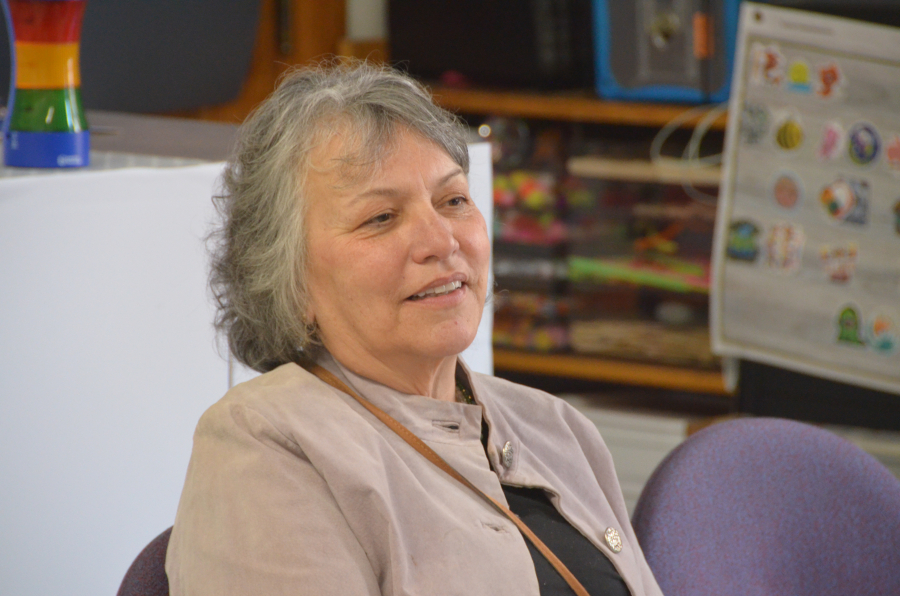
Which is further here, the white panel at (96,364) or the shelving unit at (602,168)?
the shelving unit at (602,168)

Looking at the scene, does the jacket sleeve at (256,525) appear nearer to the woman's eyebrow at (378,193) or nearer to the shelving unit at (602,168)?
the woman's eyebrow at (378,193)

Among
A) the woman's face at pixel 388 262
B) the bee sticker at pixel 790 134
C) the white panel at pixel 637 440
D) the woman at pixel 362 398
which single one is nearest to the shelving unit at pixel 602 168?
the white panel at pixel 637 440

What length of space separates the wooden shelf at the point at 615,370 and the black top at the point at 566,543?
1774mm

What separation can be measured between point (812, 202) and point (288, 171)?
6.21ft

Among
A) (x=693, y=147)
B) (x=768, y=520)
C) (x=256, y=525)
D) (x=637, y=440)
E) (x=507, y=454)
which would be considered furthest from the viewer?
(x=637, y=440)

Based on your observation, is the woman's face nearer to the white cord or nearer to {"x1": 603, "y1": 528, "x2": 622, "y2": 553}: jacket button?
{"x1": 603, "y1": 528, "x2": 622, "y2": 553}: jacket button

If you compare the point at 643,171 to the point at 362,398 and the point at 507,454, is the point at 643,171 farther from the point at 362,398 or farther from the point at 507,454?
the point at 362,398

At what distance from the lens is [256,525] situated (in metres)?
0.96

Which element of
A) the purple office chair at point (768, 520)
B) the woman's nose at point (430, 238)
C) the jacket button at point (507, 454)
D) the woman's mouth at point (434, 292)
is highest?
the woman's nose at point (430, 238)

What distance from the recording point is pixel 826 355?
105 inches

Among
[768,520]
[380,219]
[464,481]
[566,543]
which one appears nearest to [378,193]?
[380,219]

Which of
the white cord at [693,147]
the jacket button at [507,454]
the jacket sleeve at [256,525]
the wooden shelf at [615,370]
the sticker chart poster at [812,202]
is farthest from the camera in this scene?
the wooden shelf at [615,370]

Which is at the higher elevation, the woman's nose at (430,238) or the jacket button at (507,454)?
the woman's nose at (430,238)

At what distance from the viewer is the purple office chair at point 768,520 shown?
137cm
